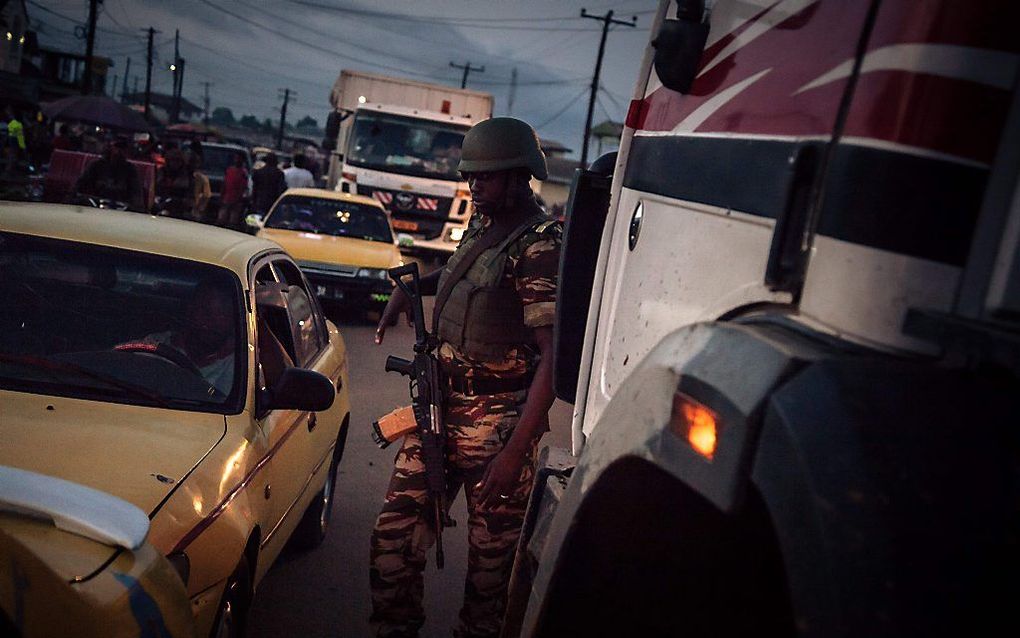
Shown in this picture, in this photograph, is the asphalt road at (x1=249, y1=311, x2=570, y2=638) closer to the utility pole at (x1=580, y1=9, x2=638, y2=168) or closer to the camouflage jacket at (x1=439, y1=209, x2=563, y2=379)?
the camouflage jacket at (x1=439, y1=209, x2=563, y2=379)

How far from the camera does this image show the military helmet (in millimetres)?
3740

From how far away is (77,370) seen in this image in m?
3.55

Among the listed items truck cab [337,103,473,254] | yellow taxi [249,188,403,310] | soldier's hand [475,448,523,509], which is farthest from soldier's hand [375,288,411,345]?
truck cab [337,103,473,254]

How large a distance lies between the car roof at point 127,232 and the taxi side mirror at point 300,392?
58 centimetres

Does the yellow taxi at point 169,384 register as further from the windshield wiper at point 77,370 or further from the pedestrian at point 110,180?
the pedestrian at point 110,180

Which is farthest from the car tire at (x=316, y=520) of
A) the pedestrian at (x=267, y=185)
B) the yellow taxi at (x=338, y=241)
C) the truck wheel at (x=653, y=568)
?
the pedestrian at (x=267, y=185)

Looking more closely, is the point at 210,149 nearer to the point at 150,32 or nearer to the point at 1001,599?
the point at 1001,599

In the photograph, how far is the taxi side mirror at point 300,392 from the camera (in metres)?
3.76

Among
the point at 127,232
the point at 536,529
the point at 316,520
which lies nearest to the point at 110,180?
the point at 316,520

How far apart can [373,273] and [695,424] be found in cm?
1080

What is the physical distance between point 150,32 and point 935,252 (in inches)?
3513

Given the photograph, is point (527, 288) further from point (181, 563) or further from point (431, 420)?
point (181, 563)

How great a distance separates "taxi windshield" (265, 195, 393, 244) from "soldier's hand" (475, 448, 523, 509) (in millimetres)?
9622

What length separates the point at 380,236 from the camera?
13.3 m
